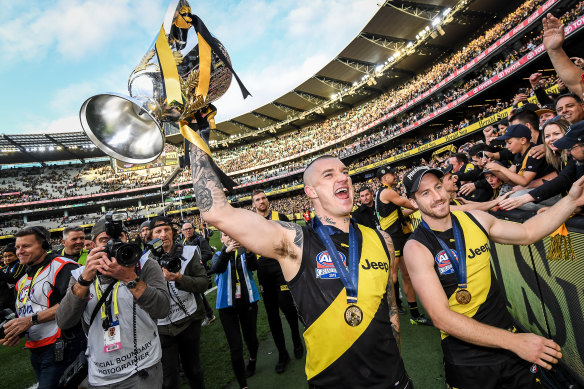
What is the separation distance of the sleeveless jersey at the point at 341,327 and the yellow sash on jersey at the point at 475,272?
614 millimetres

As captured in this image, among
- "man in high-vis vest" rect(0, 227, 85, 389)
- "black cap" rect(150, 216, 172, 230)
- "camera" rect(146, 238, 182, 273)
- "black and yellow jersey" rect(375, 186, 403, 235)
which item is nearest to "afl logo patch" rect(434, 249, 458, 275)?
"camera" rect(146, 238, 182, 273)

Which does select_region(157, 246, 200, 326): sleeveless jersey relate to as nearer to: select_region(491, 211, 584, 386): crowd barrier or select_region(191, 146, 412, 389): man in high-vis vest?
select_region(191, 146, 412, 389): man in high-vis vest

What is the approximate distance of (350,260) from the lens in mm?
1677

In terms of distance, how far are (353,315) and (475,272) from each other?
101 centimetres

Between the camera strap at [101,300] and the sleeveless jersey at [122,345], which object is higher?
the camera strap at [101,300]

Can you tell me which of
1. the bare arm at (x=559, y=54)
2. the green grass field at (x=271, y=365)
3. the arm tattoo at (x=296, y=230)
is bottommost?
the green grass field at (x=271, y=365)

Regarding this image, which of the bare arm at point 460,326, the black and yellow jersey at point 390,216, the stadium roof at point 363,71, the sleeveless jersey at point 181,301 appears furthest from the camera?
the stadium roof at point 363,71

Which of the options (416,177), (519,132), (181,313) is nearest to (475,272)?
(416,177)

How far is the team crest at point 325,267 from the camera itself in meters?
1.61

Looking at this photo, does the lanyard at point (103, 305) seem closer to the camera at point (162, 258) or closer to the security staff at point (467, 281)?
the camera at point (162, 258)

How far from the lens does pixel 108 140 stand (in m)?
1.73

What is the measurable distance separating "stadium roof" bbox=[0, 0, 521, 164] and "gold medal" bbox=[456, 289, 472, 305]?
2272 cm

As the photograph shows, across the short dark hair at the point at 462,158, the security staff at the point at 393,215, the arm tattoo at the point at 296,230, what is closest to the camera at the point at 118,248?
the arm tattoo at the point at 296,230

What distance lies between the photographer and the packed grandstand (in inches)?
651
